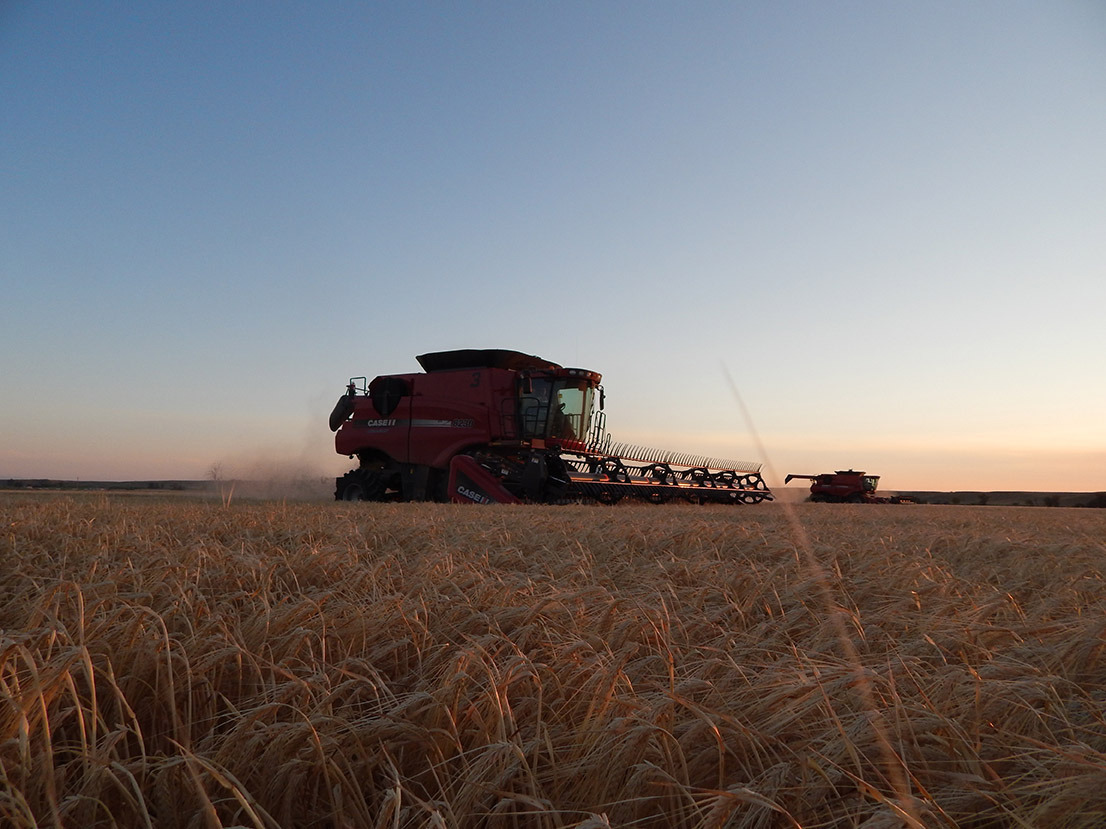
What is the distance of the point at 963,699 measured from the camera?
1.78 m

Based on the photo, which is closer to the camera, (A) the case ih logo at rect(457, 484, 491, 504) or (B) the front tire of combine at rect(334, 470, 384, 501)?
(A) the case ih logo at rect(457, 484, 491, 504)

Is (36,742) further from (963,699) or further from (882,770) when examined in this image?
(963,699)

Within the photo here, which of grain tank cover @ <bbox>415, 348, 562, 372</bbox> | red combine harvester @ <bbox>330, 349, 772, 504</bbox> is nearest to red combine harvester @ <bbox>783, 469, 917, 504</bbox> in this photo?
red combine harvester @ <bbox>330, 349, 772, 504</bbox>

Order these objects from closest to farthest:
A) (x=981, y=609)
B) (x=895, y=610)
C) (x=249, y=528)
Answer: (x=981, y=609), (x=895, y=610), (x=249, y=528)

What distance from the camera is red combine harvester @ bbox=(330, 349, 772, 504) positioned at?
1549cm

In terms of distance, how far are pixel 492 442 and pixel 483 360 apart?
7.77ft

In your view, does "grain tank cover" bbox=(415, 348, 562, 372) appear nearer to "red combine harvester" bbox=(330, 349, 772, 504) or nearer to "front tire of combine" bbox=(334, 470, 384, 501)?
"red combine harvester" bbox=(330, 349, 772, 504)

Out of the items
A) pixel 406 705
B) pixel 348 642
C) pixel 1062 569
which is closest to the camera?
pixel 406 705

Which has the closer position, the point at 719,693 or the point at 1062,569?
the point at 719,693

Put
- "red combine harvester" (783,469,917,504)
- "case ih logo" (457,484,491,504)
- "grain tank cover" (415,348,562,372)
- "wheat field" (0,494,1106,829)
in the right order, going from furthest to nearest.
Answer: "red combine harvester" (783,469,917,504) → "grain tank cover" (415,348,562,372) → "case ih logo" (457,484,491,504) → "wheat field" (0,494,1106,829)

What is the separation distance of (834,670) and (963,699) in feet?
1.00

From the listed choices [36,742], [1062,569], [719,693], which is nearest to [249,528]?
[36,742]

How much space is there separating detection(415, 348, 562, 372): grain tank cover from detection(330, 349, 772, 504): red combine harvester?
27mm

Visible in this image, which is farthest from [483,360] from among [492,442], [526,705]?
[526,705]
